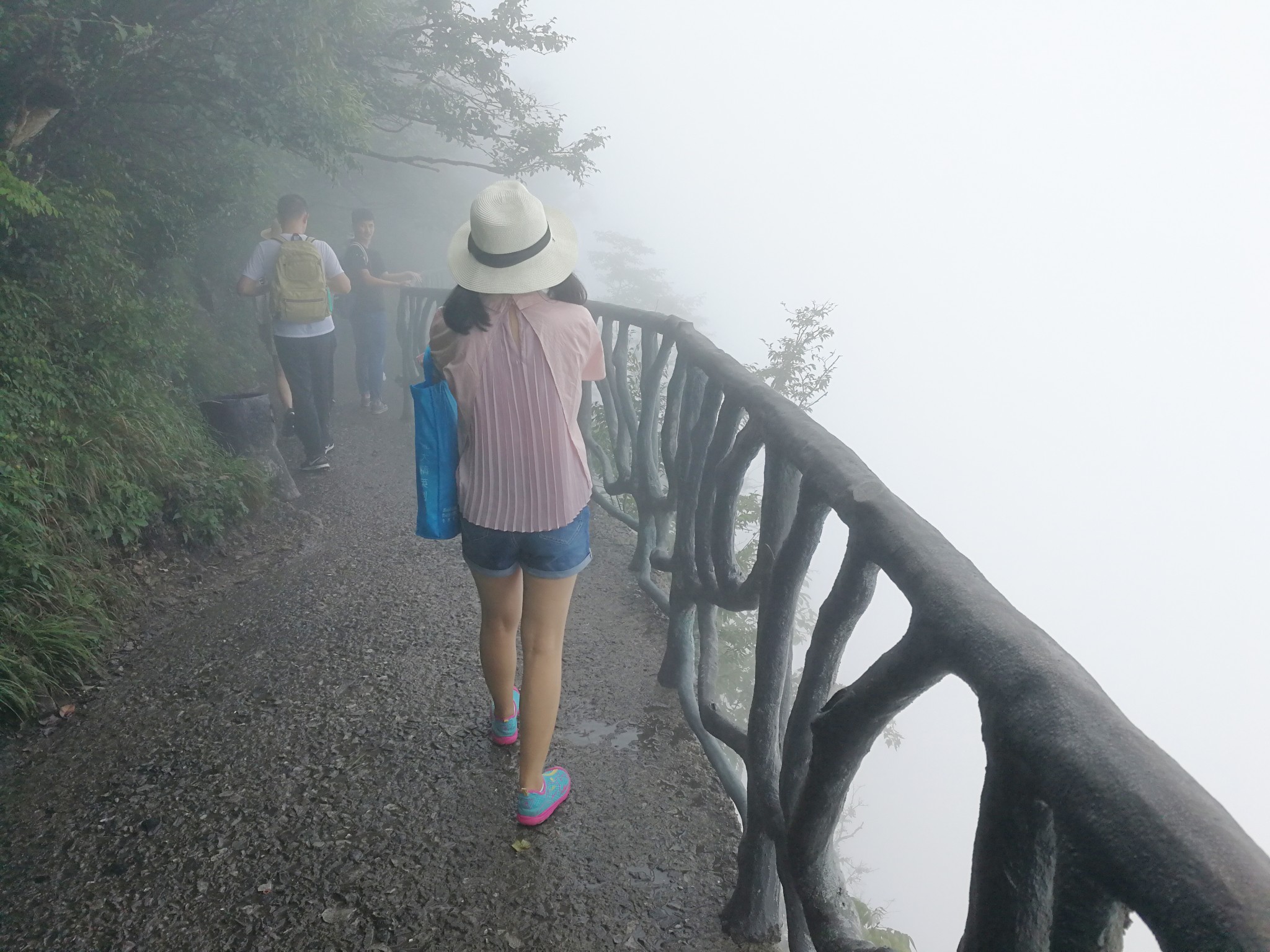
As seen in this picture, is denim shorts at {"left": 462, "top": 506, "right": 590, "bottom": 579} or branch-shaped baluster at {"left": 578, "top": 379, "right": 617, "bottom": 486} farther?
branch-shaped baluster at {"left": 578, "top": 379, "right": 617, "bottom": 486}

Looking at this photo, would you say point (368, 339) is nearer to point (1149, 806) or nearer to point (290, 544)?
point (290, 544)

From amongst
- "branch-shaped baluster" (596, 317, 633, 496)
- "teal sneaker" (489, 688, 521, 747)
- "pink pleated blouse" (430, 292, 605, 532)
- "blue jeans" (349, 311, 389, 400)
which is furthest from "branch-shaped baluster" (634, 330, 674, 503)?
"blue jeans" (349, 311, 389, 400)

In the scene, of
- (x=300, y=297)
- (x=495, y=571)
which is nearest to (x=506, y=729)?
(x=495, y=571)

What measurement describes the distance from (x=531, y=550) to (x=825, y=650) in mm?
959

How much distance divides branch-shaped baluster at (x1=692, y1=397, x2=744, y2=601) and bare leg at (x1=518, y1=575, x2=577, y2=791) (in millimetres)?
623

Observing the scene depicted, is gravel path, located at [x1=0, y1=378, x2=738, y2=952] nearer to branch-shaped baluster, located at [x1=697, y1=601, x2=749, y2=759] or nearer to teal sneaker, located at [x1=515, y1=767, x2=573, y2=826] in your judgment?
teal sneaker, located at [x1=515, y1=767, x2=573, y2=826]

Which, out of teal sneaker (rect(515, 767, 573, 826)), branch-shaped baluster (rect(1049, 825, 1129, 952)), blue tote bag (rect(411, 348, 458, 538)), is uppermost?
branch-shaped baluster (rect(1049, 825, 1129, 952))

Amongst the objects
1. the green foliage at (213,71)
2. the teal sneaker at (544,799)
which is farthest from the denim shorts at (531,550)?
the green foliage at (213,71)

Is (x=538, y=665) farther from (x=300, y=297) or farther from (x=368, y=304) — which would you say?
(x=368, y=304)

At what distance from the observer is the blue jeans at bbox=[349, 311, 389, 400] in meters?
8.22

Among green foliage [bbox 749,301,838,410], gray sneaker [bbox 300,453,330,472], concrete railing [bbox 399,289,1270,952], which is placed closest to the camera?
concrete railing [bbox 399,289,1270,952]

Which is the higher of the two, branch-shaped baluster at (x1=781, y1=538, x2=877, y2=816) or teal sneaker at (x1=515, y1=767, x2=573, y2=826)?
branch-shaped baluster at (x1=781, y1=538, x2=877, y2=816)

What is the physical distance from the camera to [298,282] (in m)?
5.25

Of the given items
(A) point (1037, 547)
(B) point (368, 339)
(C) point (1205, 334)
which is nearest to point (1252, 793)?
(A) point (1037, 547)
